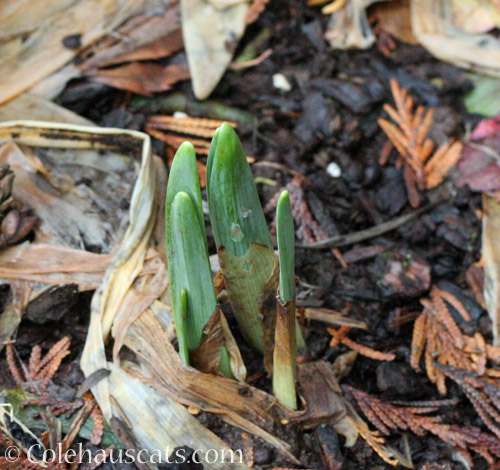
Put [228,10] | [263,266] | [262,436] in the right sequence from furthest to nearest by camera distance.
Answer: [228,10] < [262,436] < [263,266]

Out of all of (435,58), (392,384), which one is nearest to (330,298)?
(392,384)

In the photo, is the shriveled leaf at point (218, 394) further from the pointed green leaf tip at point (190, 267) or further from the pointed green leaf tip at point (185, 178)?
the pointed green leaf tip at point (185, 178)

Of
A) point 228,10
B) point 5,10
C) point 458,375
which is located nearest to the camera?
point 458,375

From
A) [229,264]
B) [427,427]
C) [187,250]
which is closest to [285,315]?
[229,264]

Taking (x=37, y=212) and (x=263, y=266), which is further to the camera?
(x=37, y=212)

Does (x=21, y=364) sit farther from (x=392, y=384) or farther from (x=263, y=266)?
(x=392, y=384)

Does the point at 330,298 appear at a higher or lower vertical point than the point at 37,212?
lower

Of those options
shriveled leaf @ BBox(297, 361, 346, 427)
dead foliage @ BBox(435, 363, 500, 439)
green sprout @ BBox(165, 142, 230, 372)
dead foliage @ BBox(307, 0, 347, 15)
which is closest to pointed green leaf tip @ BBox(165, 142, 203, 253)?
green sprout @ BBox(165, 142, 230, 372)
